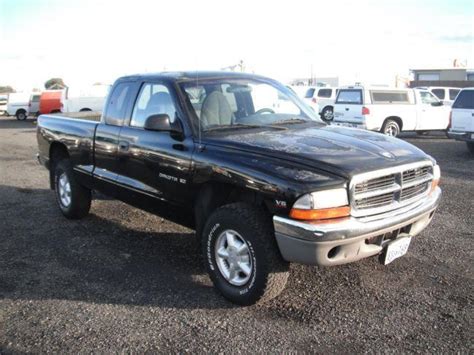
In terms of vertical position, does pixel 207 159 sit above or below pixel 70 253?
above

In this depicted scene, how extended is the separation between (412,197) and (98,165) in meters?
3.39

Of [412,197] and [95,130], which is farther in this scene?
[95,130]

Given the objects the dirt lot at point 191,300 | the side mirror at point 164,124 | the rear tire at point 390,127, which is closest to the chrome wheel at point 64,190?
the dirt lot at point 191,300

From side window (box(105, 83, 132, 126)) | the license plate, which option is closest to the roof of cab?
side window (box(105, 83, 132, 126))

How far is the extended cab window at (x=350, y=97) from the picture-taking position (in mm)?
15414

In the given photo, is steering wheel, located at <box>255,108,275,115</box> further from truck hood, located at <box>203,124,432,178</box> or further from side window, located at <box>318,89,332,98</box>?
side window, located at <box>318,89,332,98</box>

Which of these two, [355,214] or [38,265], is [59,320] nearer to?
[38,265]

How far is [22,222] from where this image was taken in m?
6.13

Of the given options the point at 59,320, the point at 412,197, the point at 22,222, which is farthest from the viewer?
the point at 22,222

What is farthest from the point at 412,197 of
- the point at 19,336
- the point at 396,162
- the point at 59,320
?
the point at 19,336

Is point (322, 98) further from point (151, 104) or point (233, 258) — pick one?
point (233, 258)

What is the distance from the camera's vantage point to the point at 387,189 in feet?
11.6

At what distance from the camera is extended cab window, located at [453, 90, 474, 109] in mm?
12102

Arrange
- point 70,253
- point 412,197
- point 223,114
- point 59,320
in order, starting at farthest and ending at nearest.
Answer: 1. point 70,253
2. point 223,114
3. point 412,197
4. point 59,320
